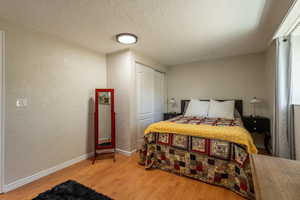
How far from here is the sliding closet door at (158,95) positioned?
12.5 feet

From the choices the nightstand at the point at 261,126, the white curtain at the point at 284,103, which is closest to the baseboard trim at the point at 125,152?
the white curtain at the point at 284,103

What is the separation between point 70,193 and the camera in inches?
64.5

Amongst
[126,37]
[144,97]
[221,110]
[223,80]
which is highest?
[126,37]

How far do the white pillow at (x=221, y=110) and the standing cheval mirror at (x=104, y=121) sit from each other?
2.26 metres

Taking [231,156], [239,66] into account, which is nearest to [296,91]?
[231,156]

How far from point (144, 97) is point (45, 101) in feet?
6.43

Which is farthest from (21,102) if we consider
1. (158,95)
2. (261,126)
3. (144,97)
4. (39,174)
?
(261,126)

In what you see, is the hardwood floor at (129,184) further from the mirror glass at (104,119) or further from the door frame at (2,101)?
the mirror glass at (104,119)

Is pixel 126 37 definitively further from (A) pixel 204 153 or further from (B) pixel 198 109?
(B) pixel 198 109

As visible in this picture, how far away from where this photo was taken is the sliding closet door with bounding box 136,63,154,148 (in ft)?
10.2

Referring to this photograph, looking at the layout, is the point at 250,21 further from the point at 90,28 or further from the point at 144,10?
the point at 90,28

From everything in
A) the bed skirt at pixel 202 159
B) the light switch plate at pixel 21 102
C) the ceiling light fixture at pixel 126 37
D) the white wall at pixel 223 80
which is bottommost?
the bed skirt at pixel 202 159

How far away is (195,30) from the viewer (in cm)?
210

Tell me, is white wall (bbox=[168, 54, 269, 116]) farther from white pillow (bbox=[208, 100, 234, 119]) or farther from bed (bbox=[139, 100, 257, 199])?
bed (bbox=[139, 100, 257, 199])
